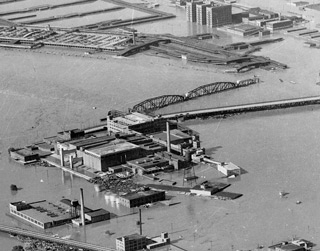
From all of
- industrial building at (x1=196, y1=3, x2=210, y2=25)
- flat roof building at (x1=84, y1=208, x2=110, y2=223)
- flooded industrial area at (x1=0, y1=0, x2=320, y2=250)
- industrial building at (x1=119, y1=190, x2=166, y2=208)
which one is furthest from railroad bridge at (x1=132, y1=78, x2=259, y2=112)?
industrial building at (x1=196, y1=3, x2=210, y2=25)

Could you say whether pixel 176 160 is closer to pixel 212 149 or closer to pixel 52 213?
Answer: pixel 212 149

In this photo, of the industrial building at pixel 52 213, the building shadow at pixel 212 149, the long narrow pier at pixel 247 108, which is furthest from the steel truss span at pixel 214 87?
the industrial building at pixel 52 213

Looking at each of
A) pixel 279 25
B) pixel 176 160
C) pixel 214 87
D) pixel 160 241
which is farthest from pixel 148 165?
pixel 279 25

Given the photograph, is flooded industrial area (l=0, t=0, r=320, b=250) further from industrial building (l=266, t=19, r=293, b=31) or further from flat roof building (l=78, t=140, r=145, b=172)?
flat roof building (l=78, t=140, r=145, b=172)

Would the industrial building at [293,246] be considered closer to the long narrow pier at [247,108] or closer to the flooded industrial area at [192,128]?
the flooded industrial area at [192,128]

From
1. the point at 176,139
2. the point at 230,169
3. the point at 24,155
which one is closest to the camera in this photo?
the point at 230,169

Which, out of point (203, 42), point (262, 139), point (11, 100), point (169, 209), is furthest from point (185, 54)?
point (169, 209)

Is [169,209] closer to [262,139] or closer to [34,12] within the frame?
[262,139]
